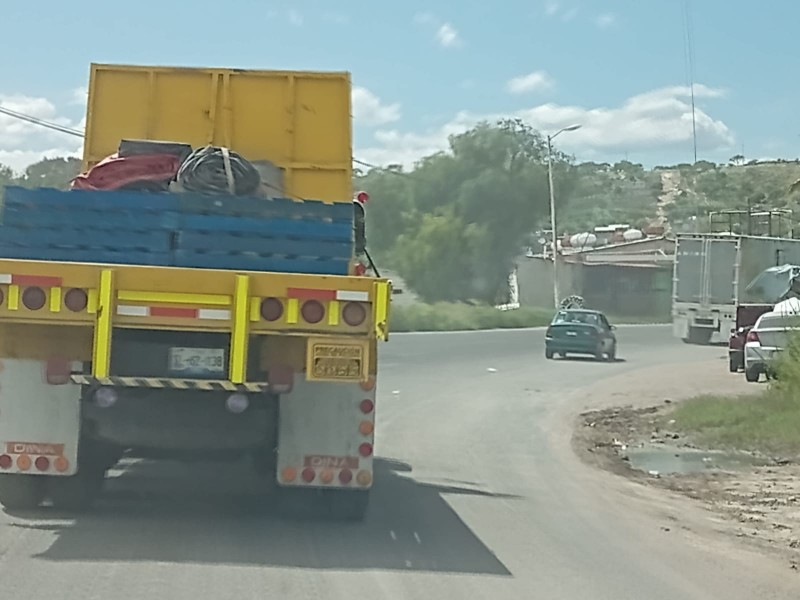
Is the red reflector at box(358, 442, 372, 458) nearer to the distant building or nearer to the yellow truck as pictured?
the yellow truck

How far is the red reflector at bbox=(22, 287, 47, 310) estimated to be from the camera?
8945 mm

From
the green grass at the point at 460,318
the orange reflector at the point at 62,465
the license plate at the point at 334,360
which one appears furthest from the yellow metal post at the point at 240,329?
the green grass at the point at 460,318

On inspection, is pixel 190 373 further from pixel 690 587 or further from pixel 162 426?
pixel 690 587

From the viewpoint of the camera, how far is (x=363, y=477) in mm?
9781

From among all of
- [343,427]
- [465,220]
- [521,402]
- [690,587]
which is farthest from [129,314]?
[465,220]

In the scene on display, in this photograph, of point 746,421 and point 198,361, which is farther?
point 746,421

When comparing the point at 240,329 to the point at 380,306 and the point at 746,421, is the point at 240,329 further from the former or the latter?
the point at 746,421

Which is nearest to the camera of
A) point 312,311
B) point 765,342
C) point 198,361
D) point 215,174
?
point 312,311

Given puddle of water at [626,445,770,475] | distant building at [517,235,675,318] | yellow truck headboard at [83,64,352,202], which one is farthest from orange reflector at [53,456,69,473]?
distant building at [517,235,675,318]

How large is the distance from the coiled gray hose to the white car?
50.8ft

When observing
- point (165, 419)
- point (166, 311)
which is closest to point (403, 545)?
point (165, 419)

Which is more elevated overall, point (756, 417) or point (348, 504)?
point (756, 417)

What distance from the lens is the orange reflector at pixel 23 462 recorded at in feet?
31.5

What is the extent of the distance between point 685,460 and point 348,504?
721 centimetres
